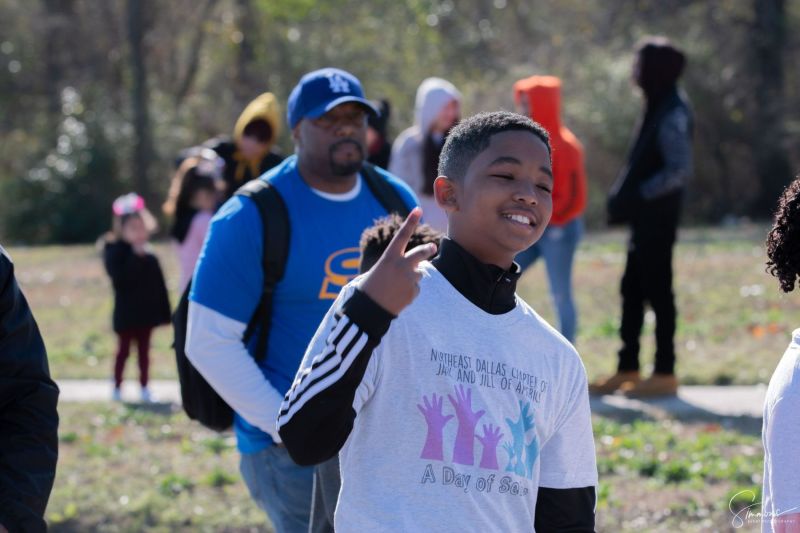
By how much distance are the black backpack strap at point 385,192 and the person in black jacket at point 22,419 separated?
1526mm

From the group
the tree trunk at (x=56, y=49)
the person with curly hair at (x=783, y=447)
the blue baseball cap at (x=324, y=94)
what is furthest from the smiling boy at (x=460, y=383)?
the tree trunk at (x=56, y=49)

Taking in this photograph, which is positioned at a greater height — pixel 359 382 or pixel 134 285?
pixel 359 382

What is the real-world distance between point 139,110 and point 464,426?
92.3ft

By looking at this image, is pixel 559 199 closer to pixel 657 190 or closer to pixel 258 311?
pixel 657 190

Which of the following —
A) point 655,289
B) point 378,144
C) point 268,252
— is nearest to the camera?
point 268,252

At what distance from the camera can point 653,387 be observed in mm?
8453

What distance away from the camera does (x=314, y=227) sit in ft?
13.1

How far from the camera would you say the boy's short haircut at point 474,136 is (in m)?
2.96

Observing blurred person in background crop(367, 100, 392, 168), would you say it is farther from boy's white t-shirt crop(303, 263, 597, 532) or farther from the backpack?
boy's white t-shirt crop(303, 263, 597, 532)

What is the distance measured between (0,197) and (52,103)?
7.03 metres

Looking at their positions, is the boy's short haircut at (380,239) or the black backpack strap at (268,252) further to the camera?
the black backpack strap at (268,252)

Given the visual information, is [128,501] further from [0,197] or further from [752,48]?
[0,197]

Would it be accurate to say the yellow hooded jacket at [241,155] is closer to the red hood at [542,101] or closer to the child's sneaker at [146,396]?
the red hood at [542,101]

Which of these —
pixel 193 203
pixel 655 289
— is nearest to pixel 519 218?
pixel 655 289
